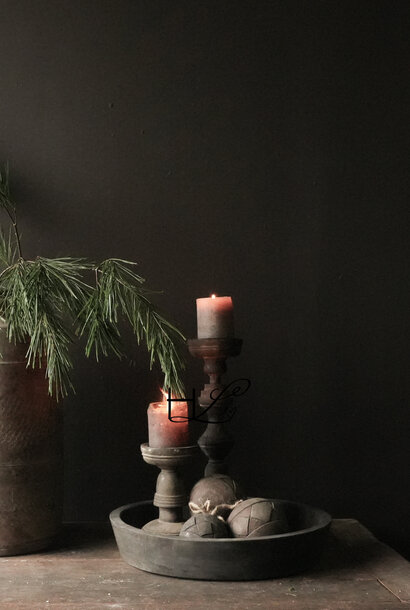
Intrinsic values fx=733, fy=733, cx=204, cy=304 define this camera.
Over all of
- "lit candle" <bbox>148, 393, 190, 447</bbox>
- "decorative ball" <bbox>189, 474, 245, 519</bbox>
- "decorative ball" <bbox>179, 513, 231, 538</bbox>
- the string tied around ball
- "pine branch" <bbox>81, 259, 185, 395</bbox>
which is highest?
"pine branch" <bbox>81, 259, 185, 395</bbox>

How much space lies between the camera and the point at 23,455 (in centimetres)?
113

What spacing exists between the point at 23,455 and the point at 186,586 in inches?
13.0

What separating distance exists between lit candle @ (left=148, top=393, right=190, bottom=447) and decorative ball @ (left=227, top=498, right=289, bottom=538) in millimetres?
138

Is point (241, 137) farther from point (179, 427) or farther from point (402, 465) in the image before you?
point (402, 465)

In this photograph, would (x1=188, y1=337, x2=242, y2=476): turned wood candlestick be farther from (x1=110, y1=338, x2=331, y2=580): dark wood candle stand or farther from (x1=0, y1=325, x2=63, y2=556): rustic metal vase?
(x1=0, y1=325, x2=63, y2=556): rustic metal vase

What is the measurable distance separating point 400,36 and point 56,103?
2.20ft

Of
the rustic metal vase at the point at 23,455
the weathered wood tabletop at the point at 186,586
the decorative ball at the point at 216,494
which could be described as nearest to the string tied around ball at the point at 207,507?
the decorative ball at the point at 216,494

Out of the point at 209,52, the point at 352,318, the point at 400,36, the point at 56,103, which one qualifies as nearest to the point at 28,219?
the point at 56,103

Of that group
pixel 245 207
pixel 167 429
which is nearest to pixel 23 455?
pixel 167 429

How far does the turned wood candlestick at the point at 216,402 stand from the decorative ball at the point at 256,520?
0.47 feet

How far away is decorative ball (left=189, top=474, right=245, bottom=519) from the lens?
1.08m

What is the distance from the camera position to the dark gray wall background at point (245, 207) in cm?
137

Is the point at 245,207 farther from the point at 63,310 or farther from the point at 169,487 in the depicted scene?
the point at 169,487

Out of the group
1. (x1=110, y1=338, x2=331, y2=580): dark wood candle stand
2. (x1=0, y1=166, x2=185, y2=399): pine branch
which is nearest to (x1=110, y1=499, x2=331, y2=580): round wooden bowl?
(x1=110, y1=338, x2=331, y2=580): dark wood candle stand
